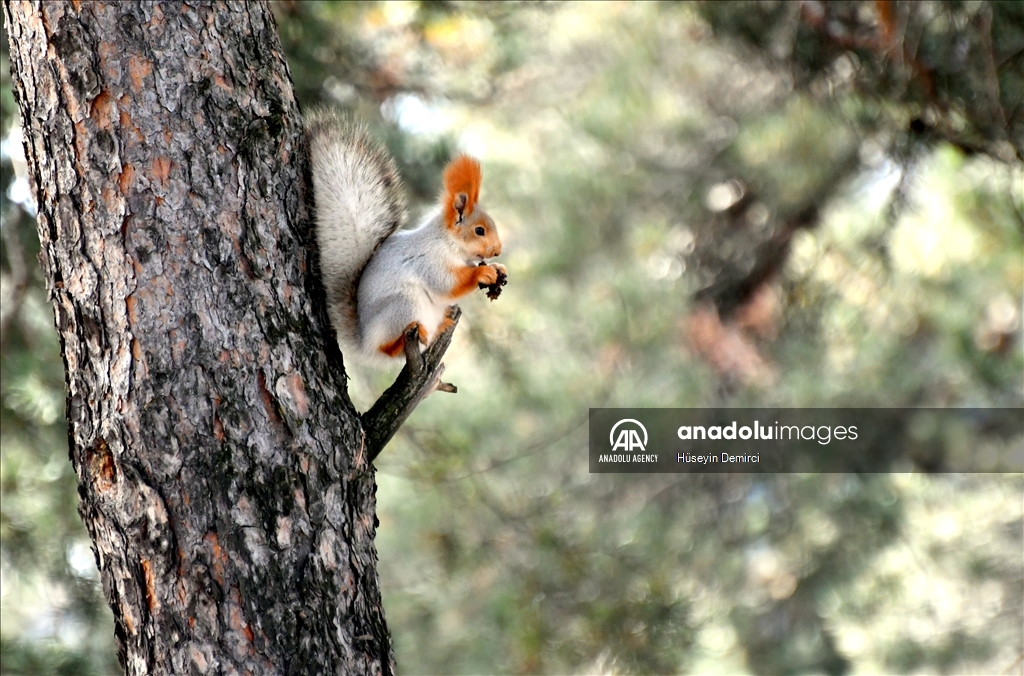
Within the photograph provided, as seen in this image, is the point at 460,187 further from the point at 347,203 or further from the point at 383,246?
the point at 347,203

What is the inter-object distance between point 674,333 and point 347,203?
276 centimetres

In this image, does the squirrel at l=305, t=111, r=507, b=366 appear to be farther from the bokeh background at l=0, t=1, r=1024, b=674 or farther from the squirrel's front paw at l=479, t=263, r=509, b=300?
the bokeh background at l=0, t=1, r=1024, b=674

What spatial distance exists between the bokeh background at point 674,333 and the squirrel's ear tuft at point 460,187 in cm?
78

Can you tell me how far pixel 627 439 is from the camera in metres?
3.19

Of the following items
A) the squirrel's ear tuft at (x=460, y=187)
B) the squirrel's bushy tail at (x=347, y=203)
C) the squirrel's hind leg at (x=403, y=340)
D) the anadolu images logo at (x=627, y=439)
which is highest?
the anadolu images logo at (x=627, y=439)

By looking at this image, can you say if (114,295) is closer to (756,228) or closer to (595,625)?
(595,625)

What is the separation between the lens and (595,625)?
2.80m

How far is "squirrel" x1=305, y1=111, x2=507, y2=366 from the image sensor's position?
1287 mm

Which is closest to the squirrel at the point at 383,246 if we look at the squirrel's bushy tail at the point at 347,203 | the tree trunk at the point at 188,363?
the squirrel's bushy tail at the point at 347,203

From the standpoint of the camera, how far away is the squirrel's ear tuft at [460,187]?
1.55 meters

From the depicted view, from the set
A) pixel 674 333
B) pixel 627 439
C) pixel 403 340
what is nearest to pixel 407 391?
pixel 403 340

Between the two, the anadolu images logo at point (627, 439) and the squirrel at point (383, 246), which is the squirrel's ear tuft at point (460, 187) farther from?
the anadolu images logo at point (627, 439)

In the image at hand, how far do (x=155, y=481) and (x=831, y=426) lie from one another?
2.85 metres

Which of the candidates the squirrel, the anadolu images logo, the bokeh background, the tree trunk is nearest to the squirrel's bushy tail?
the squirrel
